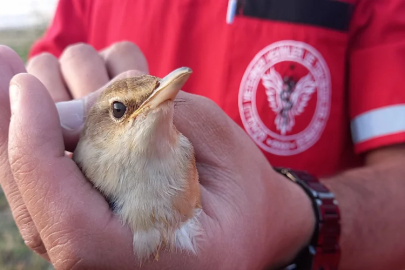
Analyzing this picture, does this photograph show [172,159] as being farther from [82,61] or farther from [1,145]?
[82,61]

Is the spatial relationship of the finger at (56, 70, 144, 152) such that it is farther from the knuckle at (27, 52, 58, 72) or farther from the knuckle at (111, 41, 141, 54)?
the knuckle at (27, 52, 58, 72)

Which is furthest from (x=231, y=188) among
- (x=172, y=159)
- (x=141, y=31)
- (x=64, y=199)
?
(x=141, y=31)

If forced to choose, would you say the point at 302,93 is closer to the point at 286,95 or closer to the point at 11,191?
the point at 286,95

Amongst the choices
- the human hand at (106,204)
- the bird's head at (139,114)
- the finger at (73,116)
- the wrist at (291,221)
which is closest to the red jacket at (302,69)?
the wrist at (291,221)

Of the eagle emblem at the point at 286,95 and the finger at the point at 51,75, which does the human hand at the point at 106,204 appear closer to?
the finger at the point at 51,75

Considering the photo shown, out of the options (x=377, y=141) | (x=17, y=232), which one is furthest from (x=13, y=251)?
(x=377, y=141)
